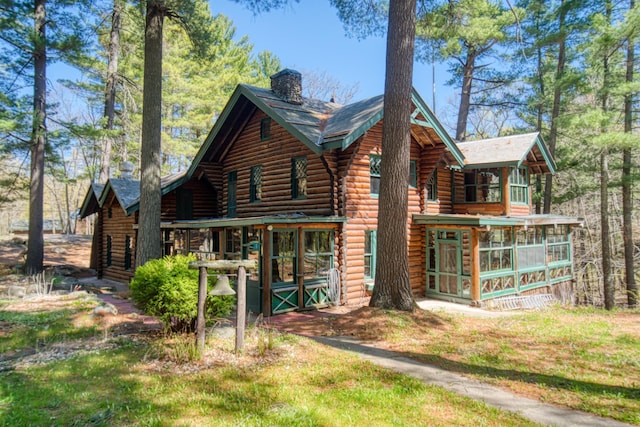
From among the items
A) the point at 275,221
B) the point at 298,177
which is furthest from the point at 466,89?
the point at 275,221

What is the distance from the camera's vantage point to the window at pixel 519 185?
1723 cm

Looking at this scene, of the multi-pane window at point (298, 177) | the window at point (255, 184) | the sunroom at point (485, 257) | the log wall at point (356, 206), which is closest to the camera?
the log wall at point (356, 206)

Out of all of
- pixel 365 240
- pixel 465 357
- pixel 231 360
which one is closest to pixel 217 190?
pixel 365 240

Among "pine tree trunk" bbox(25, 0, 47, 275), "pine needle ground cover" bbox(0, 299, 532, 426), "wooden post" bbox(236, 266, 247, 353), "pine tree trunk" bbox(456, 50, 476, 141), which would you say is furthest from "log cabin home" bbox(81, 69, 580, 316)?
"pine tree trunk" bbox(456, 50, 476, 141)

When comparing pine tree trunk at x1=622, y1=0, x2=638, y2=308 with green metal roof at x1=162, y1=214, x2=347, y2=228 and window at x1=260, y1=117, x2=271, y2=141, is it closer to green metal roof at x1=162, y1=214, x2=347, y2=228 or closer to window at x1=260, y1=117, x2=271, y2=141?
green metal roof at x1=162, y1=214, x2=347, y2=228

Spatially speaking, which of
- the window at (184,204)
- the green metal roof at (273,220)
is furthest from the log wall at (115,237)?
the green metal roof at (273,220)

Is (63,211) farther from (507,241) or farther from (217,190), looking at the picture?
(507,241)

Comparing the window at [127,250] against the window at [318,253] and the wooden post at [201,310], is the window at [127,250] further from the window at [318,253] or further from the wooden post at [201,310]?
the wooden post at [201,310]

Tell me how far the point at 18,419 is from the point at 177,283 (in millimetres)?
3037

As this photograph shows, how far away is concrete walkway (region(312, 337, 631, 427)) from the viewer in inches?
174

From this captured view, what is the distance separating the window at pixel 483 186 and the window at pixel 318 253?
28.9 feet

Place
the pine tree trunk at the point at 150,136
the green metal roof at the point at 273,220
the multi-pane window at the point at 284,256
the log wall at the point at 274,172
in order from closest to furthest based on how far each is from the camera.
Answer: the green metal roof at the point at 273,220, the pine tree trunk at the point at 150,136, the multi-pane window at the point at 284,256, the log wall at the point at 274,172

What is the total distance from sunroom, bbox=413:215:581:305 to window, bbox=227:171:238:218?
8.19 meters

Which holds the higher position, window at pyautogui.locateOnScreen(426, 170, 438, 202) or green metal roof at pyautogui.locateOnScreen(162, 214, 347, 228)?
window at pyautogui.locateOnScreen(426, 170, 438, 202)
